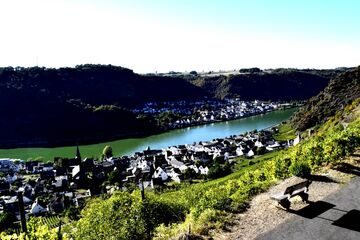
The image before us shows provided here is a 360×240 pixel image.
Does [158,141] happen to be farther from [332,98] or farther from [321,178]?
[321,178]

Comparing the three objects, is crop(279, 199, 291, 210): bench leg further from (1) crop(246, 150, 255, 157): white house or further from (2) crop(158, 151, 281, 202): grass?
(1) crop(246, 150, 255, 157): white house

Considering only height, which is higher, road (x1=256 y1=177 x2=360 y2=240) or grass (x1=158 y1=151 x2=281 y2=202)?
road (x1=256 y1=177 x2=360 y2=240)

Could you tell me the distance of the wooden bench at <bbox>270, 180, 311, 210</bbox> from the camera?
776cm

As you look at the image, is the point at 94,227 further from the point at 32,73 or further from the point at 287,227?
the point at 32,73

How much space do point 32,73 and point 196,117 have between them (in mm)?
51828

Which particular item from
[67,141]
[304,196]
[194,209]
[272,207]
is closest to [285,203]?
[272,207]

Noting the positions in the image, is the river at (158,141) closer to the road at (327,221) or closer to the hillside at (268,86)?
the hillside at (268,86)

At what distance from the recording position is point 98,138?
3622 inches

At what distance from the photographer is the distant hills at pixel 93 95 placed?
9294 centimetres

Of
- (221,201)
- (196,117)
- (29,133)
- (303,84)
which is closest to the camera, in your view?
(221,201)

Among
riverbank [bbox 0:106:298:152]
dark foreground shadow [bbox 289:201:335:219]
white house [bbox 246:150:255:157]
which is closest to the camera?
dark foreground shadow [bbox 289:201:335:219]

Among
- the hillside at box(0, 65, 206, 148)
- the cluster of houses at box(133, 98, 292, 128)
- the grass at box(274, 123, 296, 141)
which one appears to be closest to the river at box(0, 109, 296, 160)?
the cluster of houses at box(133, 98, 292, 128)

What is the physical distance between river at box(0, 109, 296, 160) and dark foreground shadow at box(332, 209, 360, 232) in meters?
67.8

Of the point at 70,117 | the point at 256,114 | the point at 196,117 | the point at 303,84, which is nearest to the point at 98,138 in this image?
the point at 70,117
